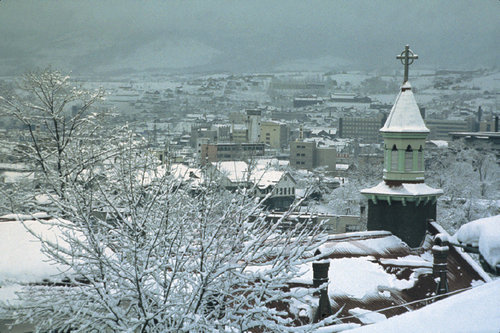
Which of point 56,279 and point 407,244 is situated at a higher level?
point 56,279

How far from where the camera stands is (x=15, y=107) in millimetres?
20234

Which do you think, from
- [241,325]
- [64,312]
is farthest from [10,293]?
[241,325]

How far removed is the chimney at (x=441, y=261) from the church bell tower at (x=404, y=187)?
13.5ft

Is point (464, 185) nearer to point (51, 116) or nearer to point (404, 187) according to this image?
point (404, 187)

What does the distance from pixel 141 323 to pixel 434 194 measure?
12312 millimetres

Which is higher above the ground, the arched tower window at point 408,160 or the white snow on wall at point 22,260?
the arched tower window at point 408,160

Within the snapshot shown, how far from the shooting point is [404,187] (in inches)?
717

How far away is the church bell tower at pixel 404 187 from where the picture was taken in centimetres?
1805

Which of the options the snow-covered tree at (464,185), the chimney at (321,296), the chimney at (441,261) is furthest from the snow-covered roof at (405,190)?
the snow-covered tree at (464,185)

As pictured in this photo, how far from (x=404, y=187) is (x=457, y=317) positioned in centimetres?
1449

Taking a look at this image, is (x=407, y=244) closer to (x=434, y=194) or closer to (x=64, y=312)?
(x=434, y=194)

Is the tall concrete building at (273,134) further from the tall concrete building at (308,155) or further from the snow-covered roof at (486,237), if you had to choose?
the snow-covered roof at (486,237)

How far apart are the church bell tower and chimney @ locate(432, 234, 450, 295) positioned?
4.12 meters

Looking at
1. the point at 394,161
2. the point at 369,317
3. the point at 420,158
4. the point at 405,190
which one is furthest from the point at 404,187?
the point at 369,317
